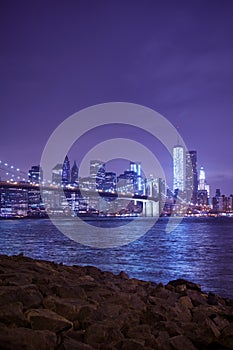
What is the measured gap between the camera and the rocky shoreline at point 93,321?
3375mm

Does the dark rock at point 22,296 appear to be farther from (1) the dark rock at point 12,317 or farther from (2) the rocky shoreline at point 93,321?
(1) the dark rock at point 12,317

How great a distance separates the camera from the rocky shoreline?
338 centimetres

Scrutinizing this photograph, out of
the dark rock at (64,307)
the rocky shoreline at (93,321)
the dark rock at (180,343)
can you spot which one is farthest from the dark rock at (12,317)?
the dark rock at (180,343)

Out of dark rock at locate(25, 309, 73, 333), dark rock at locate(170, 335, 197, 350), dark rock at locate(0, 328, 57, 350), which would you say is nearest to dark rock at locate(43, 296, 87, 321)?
dark rock at locate(25, 309, 73, 333)

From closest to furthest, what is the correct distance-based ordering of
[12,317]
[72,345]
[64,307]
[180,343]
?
[72,345]
[12,317]
[180,343]
[64,307]

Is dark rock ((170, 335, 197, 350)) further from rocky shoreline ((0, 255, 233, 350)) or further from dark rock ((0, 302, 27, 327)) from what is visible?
dark rock ((0, 302, 27, 327))

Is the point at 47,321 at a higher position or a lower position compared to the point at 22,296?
lower

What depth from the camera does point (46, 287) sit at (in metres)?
4.74

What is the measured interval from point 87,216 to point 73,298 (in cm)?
9764

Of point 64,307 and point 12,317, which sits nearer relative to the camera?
point 12,317

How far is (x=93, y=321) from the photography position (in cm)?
389

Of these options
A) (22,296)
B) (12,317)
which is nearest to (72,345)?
(12,317)

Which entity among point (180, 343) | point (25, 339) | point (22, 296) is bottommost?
point (180, 343)

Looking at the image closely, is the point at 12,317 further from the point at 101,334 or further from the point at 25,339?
the point at 101,334
